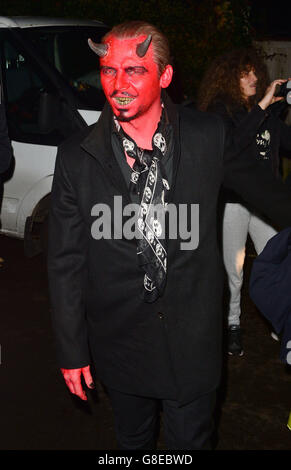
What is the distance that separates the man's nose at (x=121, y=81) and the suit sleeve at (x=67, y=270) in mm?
328

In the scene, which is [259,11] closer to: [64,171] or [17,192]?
[17,192]

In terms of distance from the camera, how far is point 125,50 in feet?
8.55

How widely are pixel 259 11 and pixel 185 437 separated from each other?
11133 millimetres

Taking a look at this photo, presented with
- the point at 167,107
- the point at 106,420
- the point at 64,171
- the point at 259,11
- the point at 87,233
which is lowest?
the point at 106,420

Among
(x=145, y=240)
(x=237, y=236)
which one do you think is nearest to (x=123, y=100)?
(x=145, y=240)

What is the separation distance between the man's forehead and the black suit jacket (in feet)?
0.66

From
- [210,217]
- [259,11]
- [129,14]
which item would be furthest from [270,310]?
[259,11]

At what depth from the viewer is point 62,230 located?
8.94 feet

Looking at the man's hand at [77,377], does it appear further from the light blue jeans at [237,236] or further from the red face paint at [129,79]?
the light blue jeans at [237,236]

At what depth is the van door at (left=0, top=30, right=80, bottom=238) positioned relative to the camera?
19.9 ft

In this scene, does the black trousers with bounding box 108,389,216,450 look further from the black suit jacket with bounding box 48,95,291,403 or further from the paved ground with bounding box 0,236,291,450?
the paved ground with bounding box 0,236,291,450

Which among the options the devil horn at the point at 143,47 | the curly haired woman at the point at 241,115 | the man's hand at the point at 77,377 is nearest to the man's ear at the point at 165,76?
the devil horn at the point at 143,47

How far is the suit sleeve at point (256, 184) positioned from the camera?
8.98 feet

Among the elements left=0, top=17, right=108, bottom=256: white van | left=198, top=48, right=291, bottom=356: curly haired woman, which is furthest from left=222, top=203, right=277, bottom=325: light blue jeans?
left=0, top=17, right=108, bottom=256: white van
